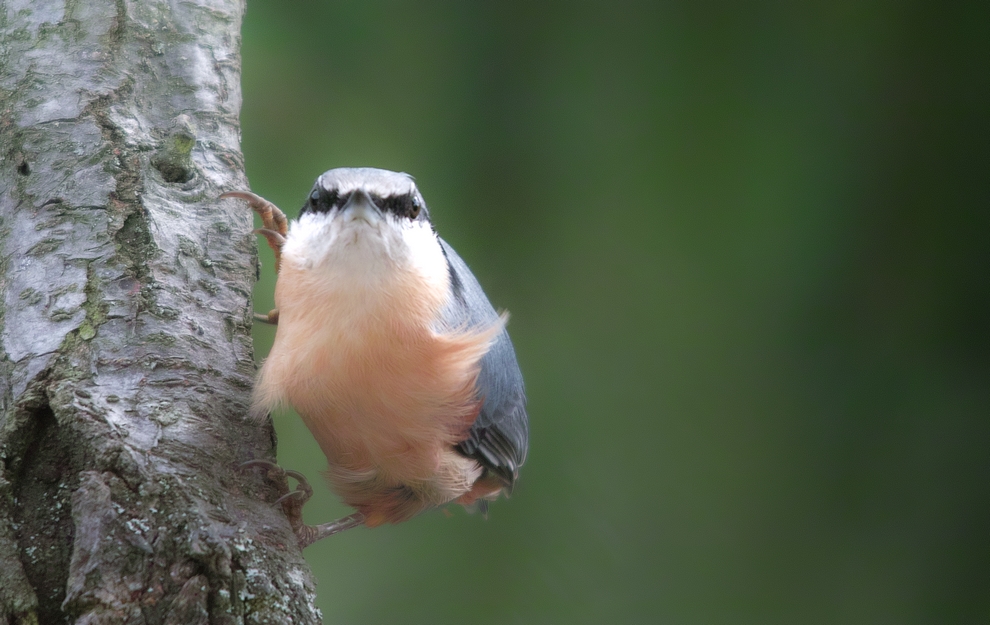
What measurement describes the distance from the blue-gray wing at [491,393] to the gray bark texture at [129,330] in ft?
1.23

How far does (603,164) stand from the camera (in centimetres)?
245

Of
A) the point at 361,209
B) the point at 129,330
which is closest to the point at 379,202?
the point at 361,209

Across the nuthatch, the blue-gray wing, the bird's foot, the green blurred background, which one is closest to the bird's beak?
the nuthatch

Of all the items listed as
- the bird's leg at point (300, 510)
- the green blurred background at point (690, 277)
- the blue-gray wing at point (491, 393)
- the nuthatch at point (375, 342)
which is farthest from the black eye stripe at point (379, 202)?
the green blurred background at point (690, 277)

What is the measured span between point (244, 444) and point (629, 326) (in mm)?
1586

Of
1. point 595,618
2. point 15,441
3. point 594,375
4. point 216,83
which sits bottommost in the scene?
point 595,618

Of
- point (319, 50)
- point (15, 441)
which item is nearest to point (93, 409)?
point (15, 441)

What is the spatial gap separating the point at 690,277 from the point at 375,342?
145 centimetres

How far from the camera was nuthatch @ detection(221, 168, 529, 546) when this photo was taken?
121 cm

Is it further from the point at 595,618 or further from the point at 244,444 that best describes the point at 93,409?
the point at 595,618

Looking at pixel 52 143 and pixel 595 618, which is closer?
pixel 52 143

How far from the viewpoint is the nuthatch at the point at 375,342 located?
121cm

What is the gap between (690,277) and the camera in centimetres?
241

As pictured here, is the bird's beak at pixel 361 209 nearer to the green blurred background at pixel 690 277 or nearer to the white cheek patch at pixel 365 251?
the white cheek patch at pixel 365 251
